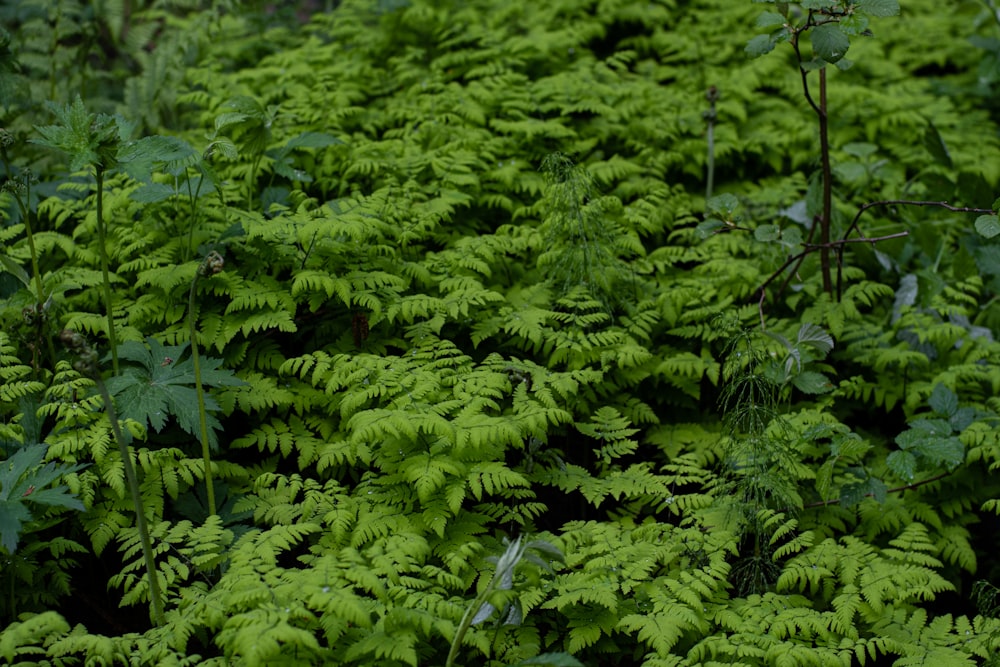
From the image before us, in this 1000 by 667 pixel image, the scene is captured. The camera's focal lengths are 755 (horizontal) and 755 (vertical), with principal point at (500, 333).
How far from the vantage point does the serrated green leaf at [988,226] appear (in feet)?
10.6

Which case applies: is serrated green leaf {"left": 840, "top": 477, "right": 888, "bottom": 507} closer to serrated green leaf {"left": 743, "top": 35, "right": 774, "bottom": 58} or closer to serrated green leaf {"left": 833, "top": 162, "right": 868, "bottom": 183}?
serrated green leaf {"left": 743, "top": 35, "right": 774, "bottom": 58}

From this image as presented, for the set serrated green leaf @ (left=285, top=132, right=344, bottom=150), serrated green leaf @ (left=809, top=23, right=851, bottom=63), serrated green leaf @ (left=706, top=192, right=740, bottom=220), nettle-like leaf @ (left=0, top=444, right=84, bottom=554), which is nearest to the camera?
nettle-like leaf @ (left=0, top=444, right=84, bottom=554)

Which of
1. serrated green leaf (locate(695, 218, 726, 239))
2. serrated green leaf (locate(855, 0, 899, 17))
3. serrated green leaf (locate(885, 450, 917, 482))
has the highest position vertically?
serrated green leaf (locate(855, 0, 899, 17))

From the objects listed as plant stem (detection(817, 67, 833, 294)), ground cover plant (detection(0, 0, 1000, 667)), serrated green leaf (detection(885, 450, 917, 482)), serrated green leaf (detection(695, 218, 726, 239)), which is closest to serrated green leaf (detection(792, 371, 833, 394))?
ground cover plant (detection(0, 0, 1000, 667))

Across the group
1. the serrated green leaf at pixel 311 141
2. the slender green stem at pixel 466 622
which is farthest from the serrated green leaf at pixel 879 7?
the slender green stem at pixel 466 622

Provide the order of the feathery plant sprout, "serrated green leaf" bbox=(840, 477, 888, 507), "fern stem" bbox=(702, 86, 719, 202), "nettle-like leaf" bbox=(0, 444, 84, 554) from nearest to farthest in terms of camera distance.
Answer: "nettle-like leaf" bbox=(0, 444, 84, 554)
the feathery plant sprout
"serrated green leaf" bbox=(840, 477, 888, 507)
"fern stem" bbox=(702, 86, 719, 202)

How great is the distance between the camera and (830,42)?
134 inches

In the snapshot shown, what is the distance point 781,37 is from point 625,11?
292 cm

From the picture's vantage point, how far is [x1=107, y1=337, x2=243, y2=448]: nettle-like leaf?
2.94m

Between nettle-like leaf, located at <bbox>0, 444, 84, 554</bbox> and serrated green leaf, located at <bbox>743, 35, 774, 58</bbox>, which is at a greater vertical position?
serrated green leaf, located at <bbox>743, 35, 774, 58</bbox>

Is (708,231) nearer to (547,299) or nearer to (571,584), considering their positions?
(547,299)

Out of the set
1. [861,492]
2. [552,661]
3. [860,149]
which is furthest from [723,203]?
[552,661]

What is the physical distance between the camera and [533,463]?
3.33 m

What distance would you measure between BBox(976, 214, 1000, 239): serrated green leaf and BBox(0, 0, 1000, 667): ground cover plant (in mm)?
136
